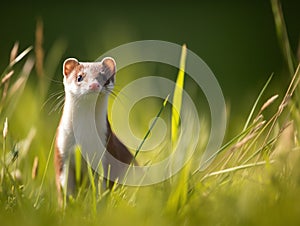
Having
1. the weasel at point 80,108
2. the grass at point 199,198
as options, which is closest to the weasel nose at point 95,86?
the weasel at point 80,108

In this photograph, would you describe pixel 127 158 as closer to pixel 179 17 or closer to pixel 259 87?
pixel 259 87

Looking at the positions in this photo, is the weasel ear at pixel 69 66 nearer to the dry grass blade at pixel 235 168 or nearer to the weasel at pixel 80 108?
the weasel at pixel 80 108

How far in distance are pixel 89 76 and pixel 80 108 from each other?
131mm

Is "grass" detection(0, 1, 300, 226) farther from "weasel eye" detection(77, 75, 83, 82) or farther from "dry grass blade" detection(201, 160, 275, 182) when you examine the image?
"weasel eye" detection(77, 75, 83, 82)

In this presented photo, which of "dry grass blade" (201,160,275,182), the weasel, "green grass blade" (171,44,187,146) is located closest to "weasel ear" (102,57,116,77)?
the weasel

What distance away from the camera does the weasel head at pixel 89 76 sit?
1601mm

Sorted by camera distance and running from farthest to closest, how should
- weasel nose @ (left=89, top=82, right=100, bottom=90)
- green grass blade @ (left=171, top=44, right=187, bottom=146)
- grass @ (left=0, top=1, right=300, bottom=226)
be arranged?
green grass blade @ (left=171, top=44, right=187, bottom=146)
weasel nose @ (left=89, top=82, right=100, bottom=90)
grass @ (left=0, top=1, right=300, bottom=226)

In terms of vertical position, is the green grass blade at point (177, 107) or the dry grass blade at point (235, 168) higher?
the green grass blade at point (177, 107)

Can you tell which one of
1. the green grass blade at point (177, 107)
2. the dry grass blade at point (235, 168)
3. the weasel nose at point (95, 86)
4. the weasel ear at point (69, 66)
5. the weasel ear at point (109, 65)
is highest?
the weasel ear at point (69, 66)

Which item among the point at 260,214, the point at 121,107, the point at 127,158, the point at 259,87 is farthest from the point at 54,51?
the point at 260,214

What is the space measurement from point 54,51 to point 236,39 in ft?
3.96

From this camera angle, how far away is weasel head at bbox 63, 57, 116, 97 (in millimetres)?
1601

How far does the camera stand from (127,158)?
1887 millimetres

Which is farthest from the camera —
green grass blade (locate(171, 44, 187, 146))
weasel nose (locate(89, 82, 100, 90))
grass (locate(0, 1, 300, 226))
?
green grass blade (locate(171, 44, 187, 146))
